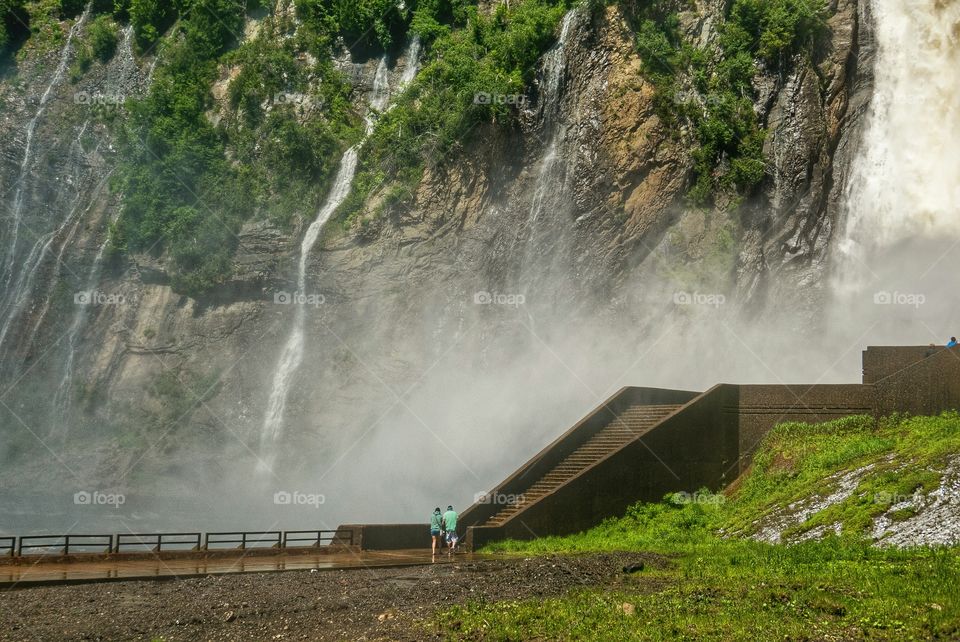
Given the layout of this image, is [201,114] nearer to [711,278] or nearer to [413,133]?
[413,133]

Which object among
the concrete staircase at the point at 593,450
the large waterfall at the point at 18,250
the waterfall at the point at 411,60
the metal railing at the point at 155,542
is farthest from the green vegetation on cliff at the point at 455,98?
the concrete staircase at the point at 593,450

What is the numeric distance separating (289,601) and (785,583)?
7.24m

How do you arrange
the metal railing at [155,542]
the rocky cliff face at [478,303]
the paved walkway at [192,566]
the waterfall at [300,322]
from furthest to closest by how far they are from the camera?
the waterfall at [300,322] < the rocky cliff face at [478,303] < the metal railing at [155,542] < the paved walkway at [192,566]

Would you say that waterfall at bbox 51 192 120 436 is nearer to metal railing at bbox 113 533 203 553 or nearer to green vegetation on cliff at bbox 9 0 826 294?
green vegetation on cliff at bbox 9 0 826 294

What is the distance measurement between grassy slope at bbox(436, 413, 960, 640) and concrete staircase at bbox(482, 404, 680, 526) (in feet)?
6.56

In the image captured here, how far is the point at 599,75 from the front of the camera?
129 ft

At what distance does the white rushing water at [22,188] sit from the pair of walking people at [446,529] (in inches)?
1166

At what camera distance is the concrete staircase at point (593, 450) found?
81.4 ft

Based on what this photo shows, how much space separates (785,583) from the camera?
548 inches

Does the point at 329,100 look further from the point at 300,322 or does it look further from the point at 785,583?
the point at 785,583

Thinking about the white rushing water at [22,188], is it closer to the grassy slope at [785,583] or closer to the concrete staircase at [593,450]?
the concrete staircase at [593,450]

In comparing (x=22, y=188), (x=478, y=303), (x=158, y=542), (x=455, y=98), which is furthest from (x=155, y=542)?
(x=22, y=188)

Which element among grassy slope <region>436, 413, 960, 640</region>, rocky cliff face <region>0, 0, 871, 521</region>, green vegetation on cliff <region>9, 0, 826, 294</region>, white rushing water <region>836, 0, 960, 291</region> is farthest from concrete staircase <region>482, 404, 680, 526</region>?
green vegetation on cliff <region>9, 0, 826, 294</region>

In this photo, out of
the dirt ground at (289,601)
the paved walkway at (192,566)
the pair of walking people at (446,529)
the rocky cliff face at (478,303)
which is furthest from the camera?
the rocky cliff face at (478,303)
